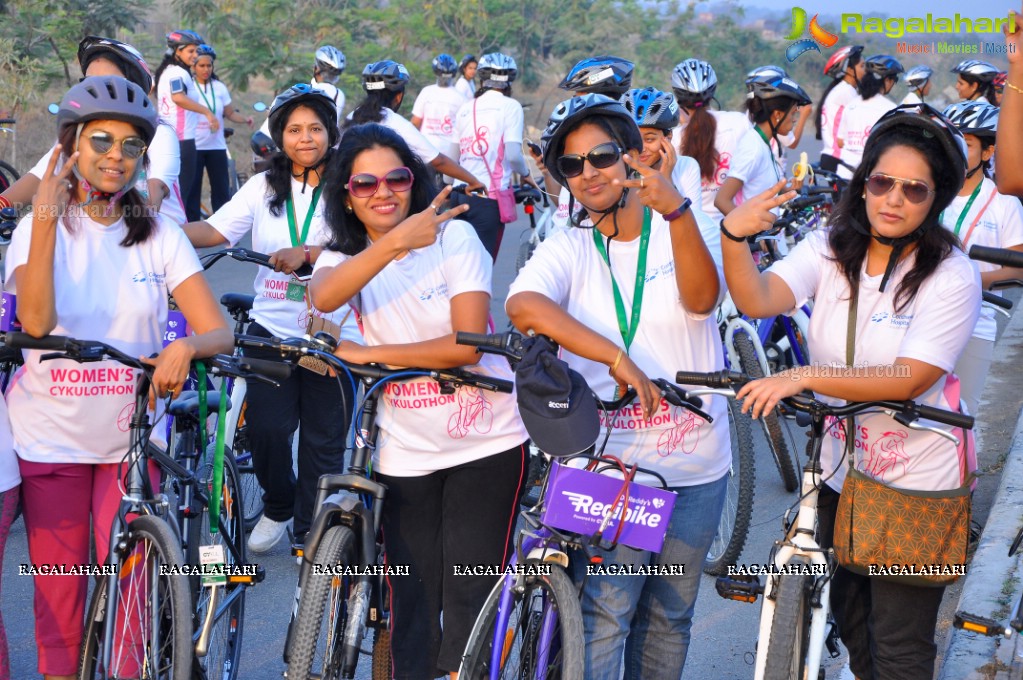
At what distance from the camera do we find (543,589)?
3479mm

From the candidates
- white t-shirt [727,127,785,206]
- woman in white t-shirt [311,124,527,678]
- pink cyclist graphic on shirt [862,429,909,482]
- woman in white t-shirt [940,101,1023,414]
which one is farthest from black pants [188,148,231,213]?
pink cyclist graphic on shirt [862,429,909,482]

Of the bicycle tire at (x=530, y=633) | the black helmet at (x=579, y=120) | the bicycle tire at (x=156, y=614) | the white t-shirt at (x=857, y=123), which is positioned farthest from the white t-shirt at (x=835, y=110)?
the bicycle tire at (x=156, y=614)

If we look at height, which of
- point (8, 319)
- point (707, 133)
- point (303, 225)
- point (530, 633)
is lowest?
point (530, 633)

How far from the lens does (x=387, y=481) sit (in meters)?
3.95

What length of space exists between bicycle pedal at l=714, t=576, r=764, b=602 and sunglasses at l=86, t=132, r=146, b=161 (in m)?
2.27

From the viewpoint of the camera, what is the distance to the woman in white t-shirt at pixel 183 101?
12586 mm

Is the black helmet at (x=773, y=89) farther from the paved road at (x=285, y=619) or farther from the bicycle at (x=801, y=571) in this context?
the bicycle at (x=801, y=571)

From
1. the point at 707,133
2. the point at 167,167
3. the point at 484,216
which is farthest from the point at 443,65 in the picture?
the point at 167,167

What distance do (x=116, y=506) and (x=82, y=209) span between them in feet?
3.21

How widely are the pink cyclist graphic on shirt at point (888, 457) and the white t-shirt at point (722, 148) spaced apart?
12.9 feet

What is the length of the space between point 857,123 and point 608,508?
9179 mm

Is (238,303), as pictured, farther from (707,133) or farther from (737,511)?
(707,133)

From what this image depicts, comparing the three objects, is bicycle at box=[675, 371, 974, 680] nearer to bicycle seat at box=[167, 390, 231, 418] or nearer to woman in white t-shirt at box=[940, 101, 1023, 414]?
bicycle seat at box=[167, 390, 231, 418]

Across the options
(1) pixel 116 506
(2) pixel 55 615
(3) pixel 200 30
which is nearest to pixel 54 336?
(1) pixel 116 506
